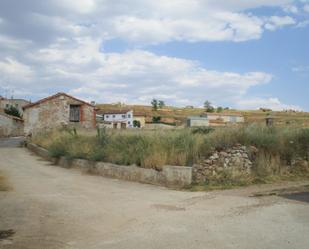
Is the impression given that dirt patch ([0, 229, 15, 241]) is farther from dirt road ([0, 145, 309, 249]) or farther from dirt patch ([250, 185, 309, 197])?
dirt patch ([250, 185, 309, 197])

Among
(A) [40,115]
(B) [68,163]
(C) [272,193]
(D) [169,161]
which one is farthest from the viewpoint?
(A) [40,115]

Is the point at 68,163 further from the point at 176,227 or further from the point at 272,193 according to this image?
the point at 176,227

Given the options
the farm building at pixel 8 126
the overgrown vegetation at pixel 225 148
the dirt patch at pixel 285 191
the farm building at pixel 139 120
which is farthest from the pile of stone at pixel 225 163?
the farm building at pixel 139 120

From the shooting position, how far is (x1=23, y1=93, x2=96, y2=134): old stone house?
47.8 meters

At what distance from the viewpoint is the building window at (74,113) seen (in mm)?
49906

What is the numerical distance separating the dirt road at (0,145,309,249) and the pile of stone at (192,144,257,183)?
4.67 feet

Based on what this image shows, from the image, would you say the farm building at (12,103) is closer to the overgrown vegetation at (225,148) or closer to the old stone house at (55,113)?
the old stone house at (55,113)

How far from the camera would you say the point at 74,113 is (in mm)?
50188

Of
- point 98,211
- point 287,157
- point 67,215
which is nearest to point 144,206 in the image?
point 98,211

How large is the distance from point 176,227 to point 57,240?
7.25 ft

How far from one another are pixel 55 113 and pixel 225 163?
1501 inches

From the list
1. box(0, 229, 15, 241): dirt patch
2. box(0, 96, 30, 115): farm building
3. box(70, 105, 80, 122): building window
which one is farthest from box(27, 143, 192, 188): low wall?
box(0, 96, 30, 115): farm building

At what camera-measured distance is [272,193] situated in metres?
11.2

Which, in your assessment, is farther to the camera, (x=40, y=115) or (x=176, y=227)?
(x=40, y=115)
